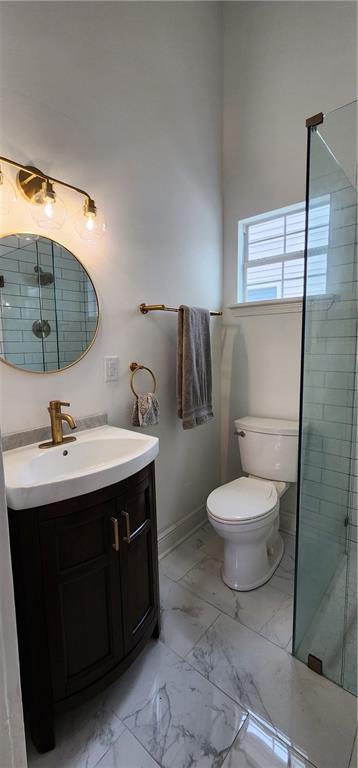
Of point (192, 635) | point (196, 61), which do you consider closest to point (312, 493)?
point (192, 635)

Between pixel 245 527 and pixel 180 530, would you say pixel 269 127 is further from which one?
pixel 180 530

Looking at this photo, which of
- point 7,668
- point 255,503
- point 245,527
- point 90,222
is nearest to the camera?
point 7,668

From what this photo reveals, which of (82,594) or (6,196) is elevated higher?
(6,196)

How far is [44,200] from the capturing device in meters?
1.14

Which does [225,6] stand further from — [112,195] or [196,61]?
[112,195]

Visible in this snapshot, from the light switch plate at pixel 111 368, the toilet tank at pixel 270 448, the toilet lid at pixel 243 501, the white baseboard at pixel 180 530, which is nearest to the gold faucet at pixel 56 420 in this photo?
the light switch plate at pixel 111 368

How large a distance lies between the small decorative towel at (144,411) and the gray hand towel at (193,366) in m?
0.23

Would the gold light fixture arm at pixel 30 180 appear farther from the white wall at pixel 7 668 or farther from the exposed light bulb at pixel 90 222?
the white wall at pixel 7 668

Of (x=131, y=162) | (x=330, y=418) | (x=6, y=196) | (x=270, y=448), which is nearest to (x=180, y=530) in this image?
(x=270, y=448)

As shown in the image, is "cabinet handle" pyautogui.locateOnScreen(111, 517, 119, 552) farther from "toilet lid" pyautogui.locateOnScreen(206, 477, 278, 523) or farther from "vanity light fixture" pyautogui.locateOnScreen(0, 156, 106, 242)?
"vanity light fixture" pyautogui.locateOnScreen(0, 156, 106, 242)

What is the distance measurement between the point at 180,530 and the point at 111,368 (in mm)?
1160

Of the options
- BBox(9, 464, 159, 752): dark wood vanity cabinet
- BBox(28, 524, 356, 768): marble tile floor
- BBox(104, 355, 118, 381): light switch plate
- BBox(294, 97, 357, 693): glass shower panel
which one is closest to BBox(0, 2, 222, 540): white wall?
BBox(104, 355, 118, 381): light switch plate

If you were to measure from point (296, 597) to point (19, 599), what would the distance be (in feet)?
3.26

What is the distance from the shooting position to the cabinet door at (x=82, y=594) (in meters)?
0.91
